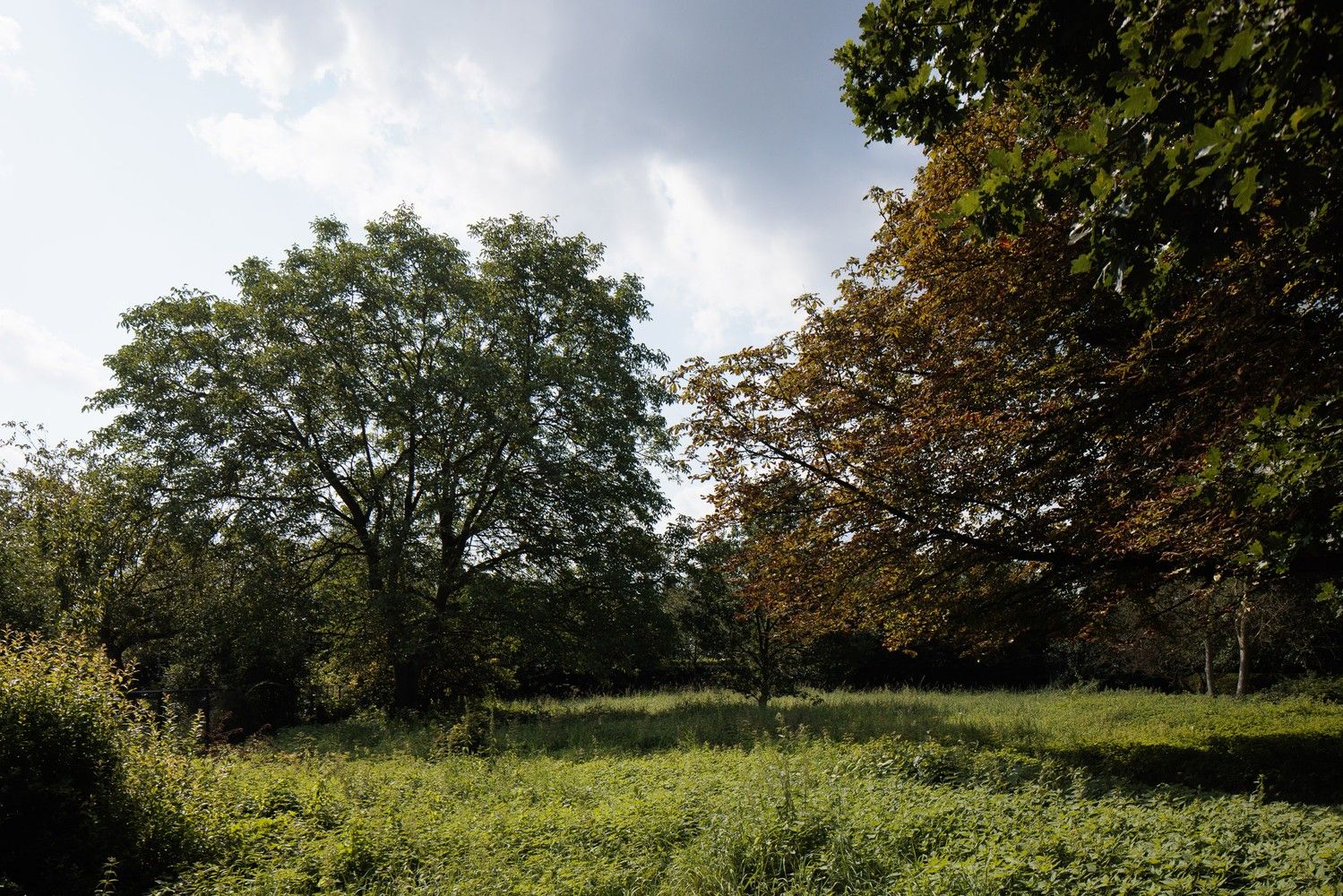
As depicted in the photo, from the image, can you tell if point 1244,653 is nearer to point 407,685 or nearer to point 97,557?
point 407,685

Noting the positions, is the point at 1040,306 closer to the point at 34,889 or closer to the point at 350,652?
the point at 34,889

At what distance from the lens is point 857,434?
896cm

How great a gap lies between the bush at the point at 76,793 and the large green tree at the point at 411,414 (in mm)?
8550

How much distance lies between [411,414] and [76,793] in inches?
434

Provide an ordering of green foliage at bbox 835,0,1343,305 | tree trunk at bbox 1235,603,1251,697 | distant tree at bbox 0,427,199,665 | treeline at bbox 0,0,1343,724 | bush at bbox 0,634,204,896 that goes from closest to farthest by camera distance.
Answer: green foliage at bbox 835,0,1343,305, treeline at bbox 0,0,1343,724, bush at bbox 0,634,204,896, distant tree at bbox 0,427,199,665, tree trunk at bbox 1235,603,1251,697

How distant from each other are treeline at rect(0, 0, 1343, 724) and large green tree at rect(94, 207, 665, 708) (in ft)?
0.34

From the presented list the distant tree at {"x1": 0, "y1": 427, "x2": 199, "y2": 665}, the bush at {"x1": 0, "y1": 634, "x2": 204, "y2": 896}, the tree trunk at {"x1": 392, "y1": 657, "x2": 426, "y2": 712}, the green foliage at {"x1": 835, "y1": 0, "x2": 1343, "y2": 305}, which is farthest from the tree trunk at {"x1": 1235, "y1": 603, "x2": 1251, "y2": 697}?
the distant tree at {"x1": 0, "y1": 427, "x2": 199, "y2": 665}

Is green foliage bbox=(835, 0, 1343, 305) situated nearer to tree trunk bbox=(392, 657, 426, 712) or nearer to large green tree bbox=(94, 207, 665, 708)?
large green tree bbox=(94, 207, 665, 708)

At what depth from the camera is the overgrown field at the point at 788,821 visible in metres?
4.57

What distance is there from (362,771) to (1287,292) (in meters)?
10.3

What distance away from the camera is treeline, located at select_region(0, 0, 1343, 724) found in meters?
3.57

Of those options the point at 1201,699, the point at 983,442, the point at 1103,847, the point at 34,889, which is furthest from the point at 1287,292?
the point at 1201,699

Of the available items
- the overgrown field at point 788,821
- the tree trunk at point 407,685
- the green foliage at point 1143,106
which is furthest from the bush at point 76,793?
the tree trunk at point 407,685

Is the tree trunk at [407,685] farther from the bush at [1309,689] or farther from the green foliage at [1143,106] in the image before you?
the bush at [1309,689]
